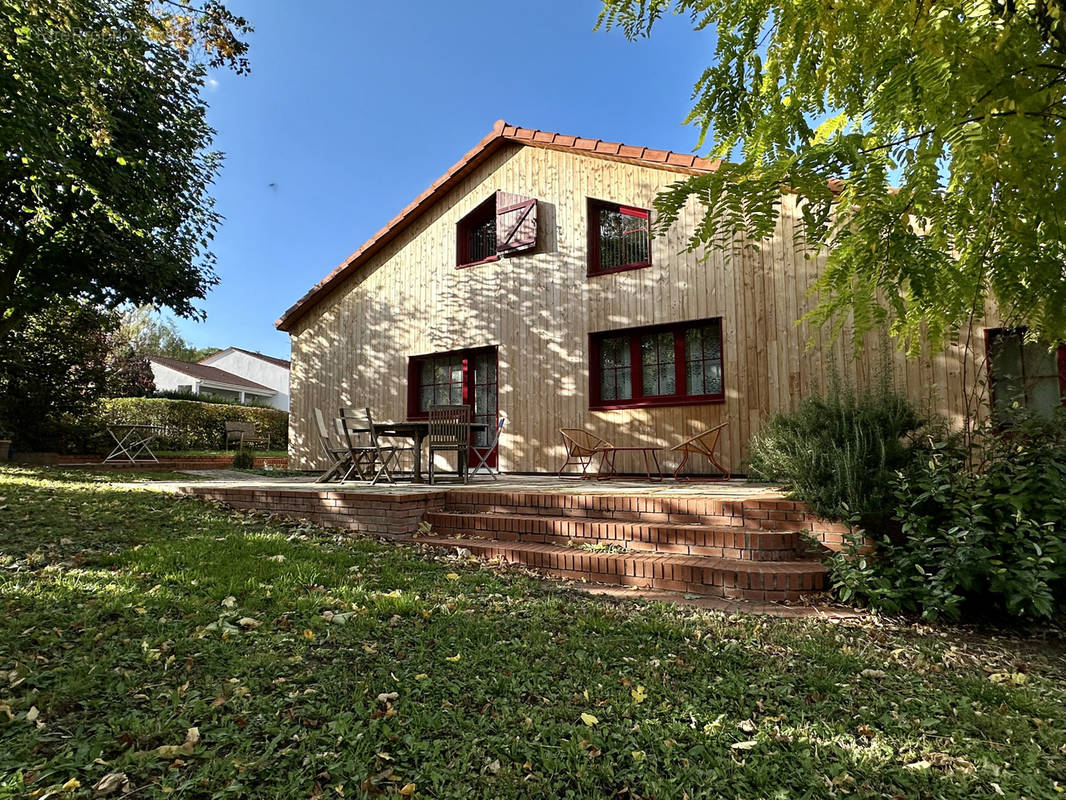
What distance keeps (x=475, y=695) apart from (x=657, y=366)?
22.8ft

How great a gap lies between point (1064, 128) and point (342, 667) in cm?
324

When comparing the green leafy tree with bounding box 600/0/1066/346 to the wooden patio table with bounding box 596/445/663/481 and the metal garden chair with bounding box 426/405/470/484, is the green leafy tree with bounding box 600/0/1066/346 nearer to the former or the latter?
the metal garden chair with bounding box 426/405/470/484

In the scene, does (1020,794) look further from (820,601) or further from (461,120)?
(461,120)

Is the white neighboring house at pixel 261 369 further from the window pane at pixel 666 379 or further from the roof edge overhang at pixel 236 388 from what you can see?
the window pane at pixel 666 379

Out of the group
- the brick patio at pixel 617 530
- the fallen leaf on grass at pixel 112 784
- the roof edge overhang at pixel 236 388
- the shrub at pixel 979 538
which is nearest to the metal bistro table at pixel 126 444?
the brick patio at pixel 617 530

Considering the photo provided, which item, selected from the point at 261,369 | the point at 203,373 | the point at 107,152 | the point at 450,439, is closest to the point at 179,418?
the point at 107,152

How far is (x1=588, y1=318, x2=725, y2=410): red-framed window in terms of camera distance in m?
8.12

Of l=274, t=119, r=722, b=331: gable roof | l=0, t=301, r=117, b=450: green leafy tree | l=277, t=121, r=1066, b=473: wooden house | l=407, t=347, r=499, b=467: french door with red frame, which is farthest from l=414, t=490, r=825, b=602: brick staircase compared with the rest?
l=0, t=301, r=117, b=450: green leafy tree

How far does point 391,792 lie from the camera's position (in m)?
1.63

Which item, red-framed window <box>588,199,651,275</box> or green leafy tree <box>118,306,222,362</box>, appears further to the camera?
green leafy tree <box>118,306,222,362</box>

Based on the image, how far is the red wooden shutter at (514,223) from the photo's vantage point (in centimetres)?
955

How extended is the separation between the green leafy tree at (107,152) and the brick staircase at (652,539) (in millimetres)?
5306

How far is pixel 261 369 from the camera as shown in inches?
1363

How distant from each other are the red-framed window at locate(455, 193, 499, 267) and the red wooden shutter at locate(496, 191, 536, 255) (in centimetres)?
41
